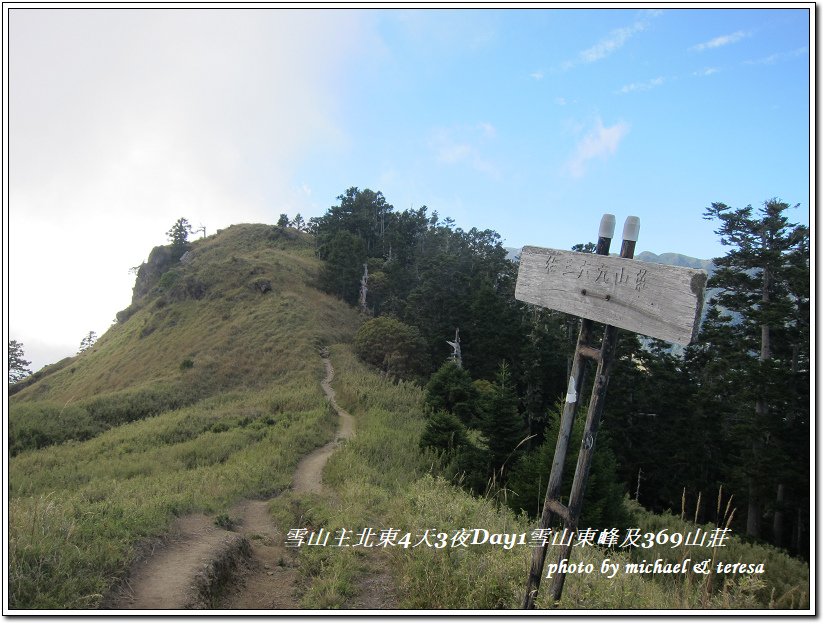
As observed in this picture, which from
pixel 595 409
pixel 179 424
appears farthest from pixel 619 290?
pixel 179 424

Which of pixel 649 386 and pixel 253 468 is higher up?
pixel 649 386

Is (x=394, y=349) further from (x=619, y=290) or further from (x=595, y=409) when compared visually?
(x=619, y=290)

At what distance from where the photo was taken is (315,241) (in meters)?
77.5

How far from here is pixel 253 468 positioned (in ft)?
45.1

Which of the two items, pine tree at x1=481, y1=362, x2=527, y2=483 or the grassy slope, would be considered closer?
the grassy slope

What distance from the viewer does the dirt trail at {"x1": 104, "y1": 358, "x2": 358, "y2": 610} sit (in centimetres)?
543

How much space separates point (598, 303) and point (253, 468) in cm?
1239

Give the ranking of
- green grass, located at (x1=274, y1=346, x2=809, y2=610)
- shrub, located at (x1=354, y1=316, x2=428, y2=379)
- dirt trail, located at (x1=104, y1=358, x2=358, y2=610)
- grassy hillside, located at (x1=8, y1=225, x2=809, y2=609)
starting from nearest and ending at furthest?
green grass, located at (x1=274, y1=346, x2=809, y2=610)
grassy hillside, located at (x1=8, y1=225, x2=809, y2=609)
dirt trail, located at (x1=104, y1=358, x2=358, y2=610)
shrub, located at (x1=354, y1=316, x2=428, y2=379)

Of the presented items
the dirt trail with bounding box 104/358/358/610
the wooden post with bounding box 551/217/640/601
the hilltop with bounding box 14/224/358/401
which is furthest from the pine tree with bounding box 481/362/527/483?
the hilltop with bounding box 14/224/358/401

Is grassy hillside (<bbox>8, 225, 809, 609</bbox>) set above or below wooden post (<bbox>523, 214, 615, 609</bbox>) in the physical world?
below

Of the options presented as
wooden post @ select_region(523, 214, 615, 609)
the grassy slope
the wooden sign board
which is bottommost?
the grassy slope

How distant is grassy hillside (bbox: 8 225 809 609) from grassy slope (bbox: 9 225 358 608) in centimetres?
5

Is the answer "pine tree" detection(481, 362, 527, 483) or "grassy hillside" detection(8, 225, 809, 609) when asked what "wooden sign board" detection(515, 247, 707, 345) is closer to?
"grassy hillside" detection(8, 225, 809, 609)

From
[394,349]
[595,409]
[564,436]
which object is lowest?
[394,349]
